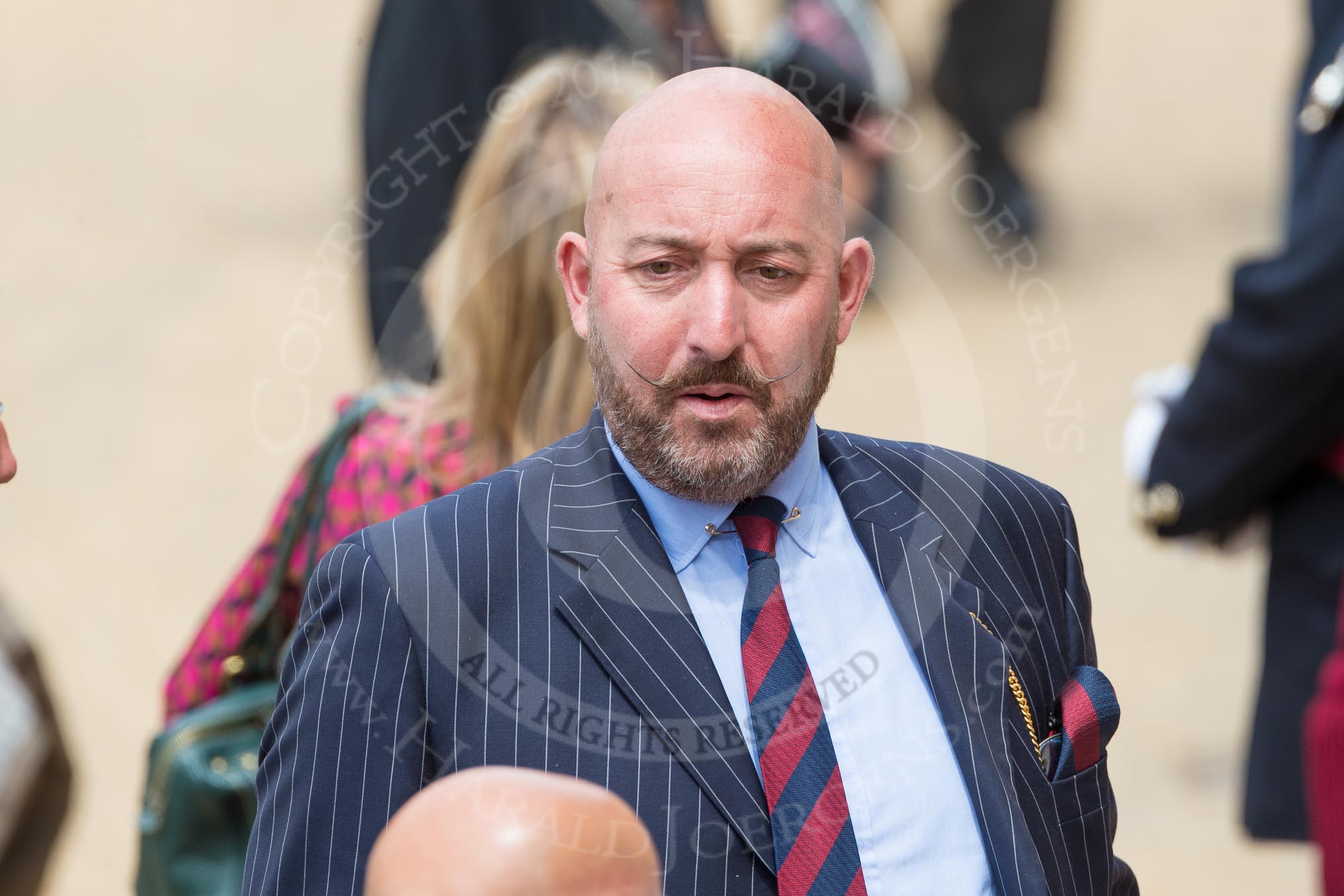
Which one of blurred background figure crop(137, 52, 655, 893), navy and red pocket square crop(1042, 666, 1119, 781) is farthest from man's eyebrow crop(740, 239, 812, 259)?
blurred background figure crop(137, 52, 655, 893)

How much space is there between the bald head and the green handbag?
894 mm

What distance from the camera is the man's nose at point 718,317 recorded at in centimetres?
149

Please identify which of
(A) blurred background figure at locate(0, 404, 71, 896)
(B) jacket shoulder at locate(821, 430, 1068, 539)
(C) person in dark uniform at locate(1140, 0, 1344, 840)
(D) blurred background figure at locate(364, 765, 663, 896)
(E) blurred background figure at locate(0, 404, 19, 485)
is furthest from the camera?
(C) person in dark uniform at locate(1140, 0, 1344, 840)

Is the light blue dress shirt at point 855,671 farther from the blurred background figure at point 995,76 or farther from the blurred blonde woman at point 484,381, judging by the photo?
the blurred background figure at point 995,76

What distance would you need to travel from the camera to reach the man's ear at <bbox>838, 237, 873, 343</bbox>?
1.64m

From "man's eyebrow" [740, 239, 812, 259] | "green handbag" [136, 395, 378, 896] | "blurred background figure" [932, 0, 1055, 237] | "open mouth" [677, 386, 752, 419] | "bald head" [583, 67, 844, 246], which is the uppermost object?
"blurred background figure" [932, 0, 1055, 237]

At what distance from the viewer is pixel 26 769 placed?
2.19 metres

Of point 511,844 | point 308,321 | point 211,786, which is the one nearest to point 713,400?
point 511,844

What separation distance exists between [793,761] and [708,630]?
15 cm

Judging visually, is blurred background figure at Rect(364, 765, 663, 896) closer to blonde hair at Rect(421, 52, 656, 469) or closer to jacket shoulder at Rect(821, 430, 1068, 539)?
jacket shoulder at Rect(821, 430, 1068, 539)

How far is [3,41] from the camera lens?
6957mm

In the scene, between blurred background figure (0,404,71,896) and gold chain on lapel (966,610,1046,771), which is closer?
gold chain on lapel (966,610,1046,771)

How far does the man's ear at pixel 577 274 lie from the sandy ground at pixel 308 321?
1.38m

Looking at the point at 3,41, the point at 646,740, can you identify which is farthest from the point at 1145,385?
the point at 3,41
